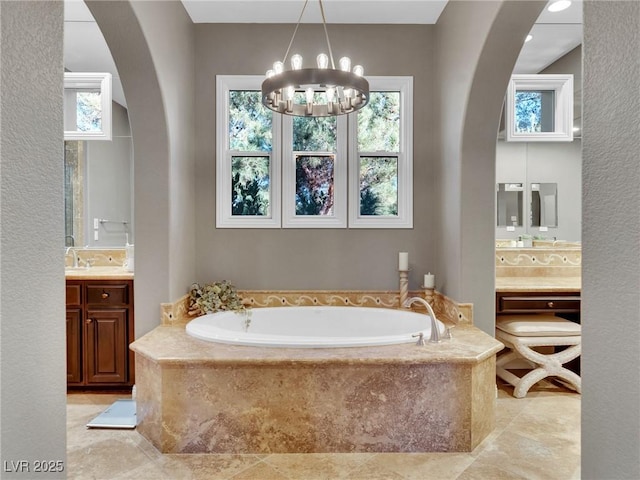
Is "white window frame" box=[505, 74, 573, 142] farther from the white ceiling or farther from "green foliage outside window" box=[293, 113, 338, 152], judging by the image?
"green foliage outside window" box=[293, 113, 338, 152]

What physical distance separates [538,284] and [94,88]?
414 centimetres

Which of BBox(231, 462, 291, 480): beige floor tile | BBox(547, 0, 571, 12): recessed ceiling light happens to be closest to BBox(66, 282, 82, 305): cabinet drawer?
BBox(231, 462, 291, 480): beige floor tile

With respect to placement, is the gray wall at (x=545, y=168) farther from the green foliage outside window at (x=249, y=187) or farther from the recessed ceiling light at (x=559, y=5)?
the green foliage outside window at (x=249, y=187)

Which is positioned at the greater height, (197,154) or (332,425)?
(197,154)

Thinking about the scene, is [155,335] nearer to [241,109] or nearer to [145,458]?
[145,458]

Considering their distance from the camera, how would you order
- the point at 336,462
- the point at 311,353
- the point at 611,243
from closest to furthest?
1. the point at 611,243
2. the point at 336,462
3. the point at 311,353

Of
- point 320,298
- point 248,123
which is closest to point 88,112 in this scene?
point 248,123

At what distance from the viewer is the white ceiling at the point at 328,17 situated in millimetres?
3182

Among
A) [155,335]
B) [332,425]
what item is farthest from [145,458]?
[332,425]

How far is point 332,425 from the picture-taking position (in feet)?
7.64

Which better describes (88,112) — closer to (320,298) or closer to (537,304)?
(320,298)

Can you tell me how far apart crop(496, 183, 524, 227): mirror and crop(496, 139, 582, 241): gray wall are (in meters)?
0.04

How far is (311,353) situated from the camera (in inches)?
93.0

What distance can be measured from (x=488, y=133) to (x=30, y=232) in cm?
281
